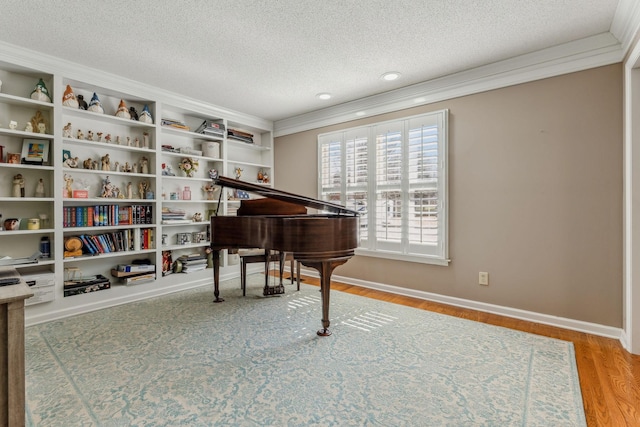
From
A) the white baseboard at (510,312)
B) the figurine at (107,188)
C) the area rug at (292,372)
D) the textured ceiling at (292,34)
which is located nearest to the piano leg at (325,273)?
the area rug at (292,372)

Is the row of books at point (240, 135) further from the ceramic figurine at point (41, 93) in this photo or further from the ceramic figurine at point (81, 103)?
the ceramic figurine at point (41, 93)

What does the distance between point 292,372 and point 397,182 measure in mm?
2392

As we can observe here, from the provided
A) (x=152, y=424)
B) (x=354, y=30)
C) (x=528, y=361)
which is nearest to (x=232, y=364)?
(x=152, y=424)

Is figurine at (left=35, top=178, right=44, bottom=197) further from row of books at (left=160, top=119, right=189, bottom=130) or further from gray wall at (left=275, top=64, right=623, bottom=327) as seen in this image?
gray wall at (left=275, top=64, right=623, bottom=327)

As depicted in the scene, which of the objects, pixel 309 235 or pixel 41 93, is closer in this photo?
pixel 309 235

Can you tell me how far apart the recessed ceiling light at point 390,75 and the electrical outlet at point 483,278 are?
2.17 m

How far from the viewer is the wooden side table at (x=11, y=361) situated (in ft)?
3.84

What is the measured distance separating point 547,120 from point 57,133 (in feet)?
14.5

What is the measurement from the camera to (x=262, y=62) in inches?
109

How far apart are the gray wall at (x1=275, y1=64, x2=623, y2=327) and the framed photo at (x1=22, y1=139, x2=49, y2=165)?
3752mm

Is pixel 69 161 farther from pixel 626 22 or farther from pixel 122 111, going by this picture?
pixel 626 22

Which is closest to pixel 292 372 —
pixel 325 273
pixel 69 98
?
pixel 325 273

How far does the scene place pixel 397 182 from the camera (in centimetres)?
349

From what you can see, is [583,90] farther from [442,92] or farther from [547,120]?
[442,92]
